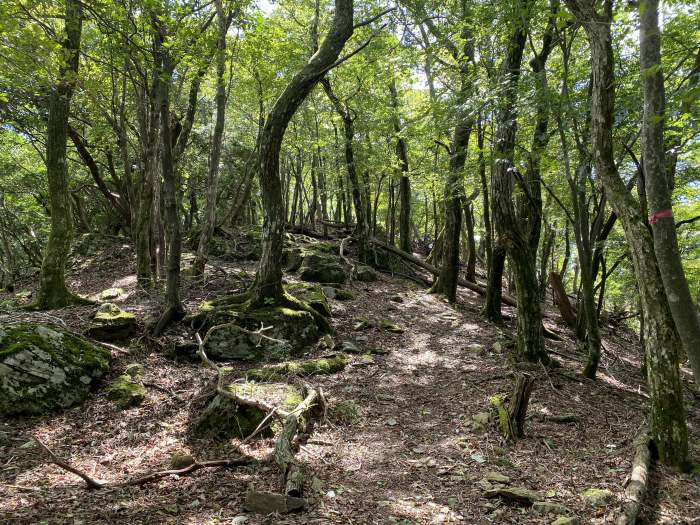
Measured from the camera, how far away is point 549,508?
3434 mm

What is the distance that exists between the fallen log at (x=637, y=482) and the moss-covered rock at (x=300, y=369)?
4267 millimetres

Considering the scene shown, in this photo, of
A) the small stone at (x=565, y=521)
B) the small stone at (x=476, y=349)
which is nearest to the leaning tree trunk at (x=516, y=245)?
the small stone at (x=476, y=349)

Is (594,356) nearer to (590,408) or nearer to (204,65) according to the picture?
(590,408)

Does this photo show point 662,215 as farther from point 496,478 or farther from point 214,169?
point 214,169

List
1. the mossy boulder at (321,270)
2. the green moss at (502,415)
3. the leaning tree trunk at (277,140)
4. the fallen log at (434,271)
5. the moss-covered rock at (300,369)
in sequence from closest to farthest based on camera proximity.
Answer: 1. the green moss at (502,415)
2. the moss-covered rock at (300,369)
3. the leaning tree trunk at (277,140)
4. the mossy boulder at (321,270)
5. the fallen log at (434,271)

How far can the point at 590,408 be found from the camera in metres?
5.88

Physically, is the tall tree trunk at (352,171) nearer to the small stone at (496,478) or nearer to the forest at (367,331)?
the forest at (367,331)

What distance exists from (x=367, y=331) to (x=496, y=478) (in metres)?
5.51

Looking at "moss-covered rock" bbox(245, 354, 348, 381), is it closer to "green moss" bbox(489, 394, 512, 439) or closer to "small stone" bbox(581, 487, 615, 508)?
"green moss" bbox(489, 394, 512, 439)

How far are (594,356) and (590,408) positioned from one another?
1.68 m

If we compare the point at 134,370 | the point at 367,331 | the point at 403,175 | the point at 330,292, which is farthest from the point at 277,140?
the point at 403,175

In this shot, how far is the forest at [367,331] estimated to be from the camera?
3609mm

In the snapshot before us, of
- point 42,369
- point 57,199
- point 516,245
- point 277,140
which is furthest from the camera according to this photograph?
point 57,199

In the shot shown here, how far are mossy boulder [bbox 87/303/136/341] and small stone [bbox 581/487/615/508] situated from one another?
710 centimetres
